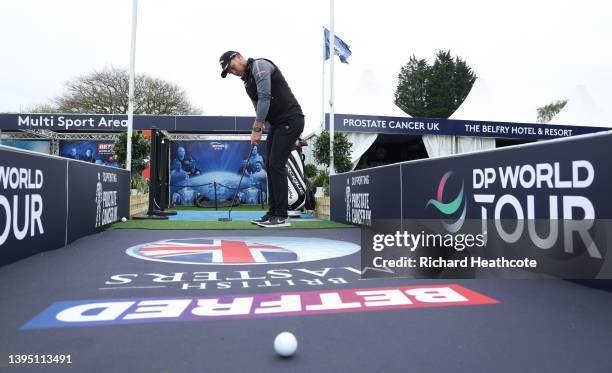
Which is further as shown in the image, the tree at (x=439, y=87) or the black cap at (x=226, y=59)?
the tree at (x=439, y=87)

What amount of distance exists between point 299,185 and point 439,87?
33078 millimetres

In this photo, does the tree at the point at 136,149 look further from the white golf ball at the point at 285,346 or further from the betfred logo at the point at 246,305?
the white golf ball at the point at 285,346

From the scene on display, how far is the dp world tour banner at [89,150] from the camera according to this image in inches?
603

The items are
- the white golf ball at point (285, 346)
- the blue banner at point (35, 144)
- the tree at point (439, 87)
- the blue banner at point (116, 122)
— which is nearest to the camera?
the white golf ball at point (285, 346)

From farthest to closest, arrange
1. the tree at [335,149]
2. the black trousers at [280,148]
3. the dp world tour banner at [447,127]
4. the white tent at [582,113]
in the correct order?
1. the white tent at [582,113]
2. the dp world tour banner at [447,127]
3. the tree at [335,149]
4. the black trousers at [280,148]

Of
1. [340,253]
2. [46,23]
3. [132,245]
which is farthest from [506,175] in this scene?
[46,23]

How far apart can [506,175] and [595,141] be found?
2.01ft

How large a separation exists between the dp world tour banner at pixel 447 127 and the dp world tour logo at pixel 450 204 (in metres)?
11.7

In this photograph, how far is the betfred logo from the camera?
140 cm

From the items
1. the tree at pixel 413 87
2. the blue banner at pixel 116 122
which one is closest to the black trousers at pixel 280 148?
the blue banner at pixel 116 122

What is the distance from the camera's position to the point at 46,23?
6664 mm

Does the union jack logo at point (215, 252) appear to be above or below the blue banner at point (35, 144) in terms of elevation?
below

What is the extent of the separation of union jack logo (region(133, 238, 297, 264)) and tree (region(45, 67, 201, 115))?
21.5 meters

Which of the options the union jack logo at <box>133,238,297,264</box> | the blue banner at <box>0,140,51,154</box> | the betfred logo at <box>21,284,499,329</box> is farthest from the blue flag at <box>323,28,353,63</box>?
the blue banner at <box>0,140,51,154</box>
